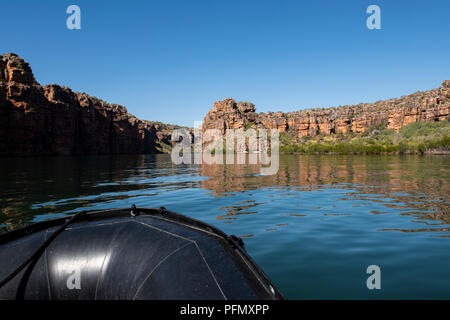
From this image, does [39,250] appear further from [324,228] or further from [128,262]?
[324,228]

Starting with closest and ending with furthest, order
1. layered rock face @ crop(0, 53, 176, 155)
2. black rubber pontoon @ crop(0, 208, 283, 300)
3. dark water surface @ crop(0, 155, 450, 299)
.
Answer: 1. black rubber pontoon @ crop(0, 208, 283, 300)
2. dark water surface @ crop(0, 155, 450, 299)
3. layered rock face @ crop(0, 53, 176, 155)

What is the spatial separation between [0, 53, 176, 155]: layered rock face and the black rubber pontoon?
100 m

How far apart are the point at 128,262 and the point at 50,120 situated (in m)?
126

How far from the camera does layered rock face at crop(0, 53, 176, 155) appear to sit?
81.8m

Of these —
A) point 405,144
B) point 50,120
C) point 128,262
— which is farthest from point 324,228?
point 405,144

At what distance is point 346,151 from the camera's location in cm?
12862

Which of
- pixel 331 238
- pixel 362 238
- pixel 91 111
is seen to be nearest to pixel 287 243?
pixel 331 238

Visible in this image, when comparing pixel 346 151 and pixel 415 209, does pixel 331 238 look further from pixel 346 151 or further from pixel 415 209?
pixel 346 151

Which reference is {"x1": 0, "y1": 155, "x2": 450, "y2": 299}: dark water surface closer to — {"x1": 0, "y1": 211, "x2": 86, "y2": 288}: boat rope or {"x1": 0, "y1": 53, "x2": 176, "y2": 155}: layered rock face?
{"x1": 0, "y1": 211, "x2": 86, "y2": 288}: boat rope

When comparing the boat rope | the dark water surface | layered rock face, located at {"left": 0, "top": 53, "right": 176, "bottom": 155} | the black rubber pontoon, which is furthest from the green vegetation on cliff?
the boat rope

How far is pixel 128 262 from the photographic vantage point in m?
2.85

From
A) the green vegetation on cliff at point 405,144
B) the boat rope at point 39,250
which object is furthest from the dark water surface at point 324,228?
the green vegetation on cliff at point 405,144

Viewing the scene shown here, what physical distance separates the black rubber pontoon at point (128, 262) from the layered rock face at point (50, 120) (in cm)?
10022
